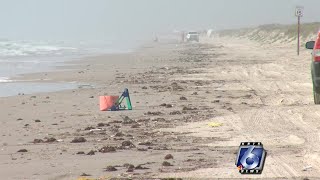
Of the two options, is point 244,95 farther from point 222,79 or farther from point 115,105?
point 222,79

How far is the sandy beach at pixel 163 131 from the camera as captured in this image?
8.11 metres

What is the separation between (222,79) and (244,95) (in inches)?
224

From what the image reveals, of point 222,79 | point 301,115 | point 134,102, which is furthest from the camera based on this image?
point 222,79

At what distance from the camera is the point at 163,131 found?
11.4 m

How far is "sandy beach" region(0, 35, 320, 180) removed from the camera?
8109mm

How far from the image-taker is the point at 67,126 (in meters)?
12.5

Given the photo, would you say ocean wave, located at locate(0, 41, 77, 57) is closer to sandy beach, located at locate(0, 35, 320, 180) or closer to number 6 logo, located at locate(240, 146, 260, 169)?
sandy beach, located at locate(0, 35, 320, 180)

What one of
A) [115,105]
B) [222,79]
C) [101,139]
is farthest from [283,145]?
[222,79]
